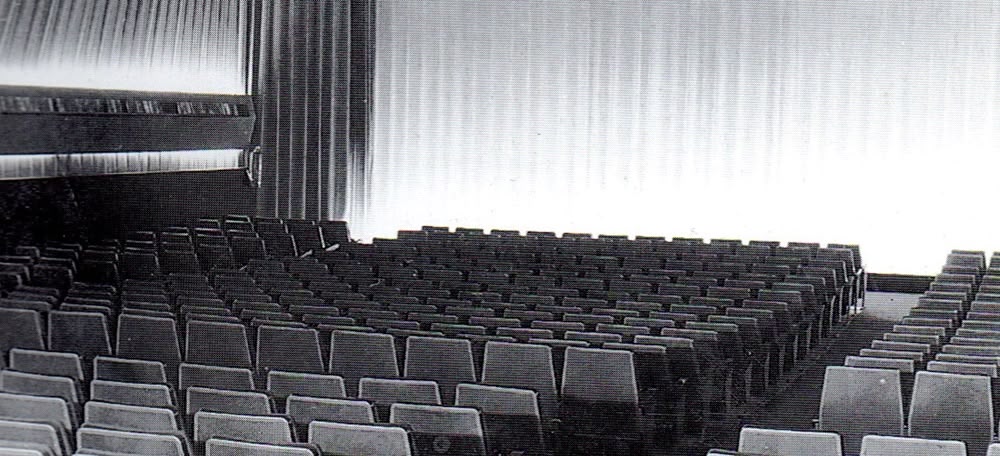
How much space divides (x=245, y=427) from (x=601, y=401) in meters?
2.70

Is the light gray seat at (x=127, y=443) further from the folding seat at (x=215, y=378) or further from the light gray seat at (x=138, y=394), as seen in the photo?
the folding seat at (x=215, y=378)

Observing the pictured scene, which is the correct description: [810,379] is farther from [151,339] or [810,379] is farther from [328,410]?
[328,410]

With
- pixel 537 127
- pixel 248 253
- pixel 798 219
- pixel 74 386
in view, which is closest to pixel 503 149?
pixel 537 127

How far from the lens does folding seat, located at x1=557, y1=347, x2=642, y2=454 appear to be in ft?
25.6

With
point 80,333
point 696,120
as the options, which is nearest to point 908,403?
point 80,333

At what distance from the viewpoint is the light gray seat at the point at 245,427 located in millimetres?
5828

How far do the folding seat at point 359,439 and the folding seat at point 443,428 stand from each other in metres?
0.60

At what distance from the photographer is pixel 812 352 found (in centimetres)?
1241

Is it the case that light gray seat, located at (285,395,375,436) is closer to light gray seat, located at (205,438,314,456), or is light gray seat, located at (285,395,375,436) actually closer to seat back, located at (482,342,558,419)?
light gray seat, located at (205,438,314,456)

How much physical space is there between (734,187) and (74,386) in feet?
48.2

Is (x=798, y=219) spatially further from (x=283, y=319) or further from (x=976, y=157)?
(x=283, y=319)

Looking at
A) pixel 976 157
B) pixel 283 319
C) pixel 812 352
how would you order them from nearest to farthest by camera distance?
pixel 283 319 < pixel 812 352 < pixel 976 157

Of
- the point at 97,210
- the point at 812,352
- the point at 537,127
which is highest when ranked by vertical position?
the point at 537,127

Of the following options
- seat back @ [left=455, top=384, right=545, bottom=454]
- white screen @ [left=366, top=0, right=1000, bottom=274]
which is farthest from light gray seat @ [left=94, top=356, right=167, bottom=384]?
white screen @ [left=366, top=0, right=1000, bottom=274]
